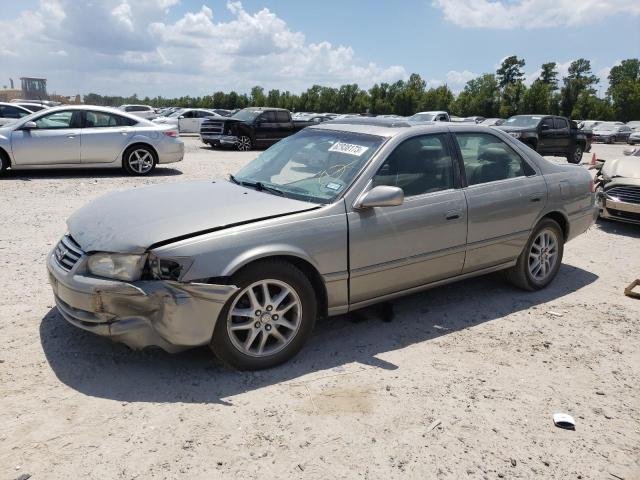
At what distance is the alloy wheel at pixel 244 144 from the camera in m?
20.5

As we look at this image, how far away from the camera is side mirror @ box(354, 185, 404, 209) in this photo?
150 inches

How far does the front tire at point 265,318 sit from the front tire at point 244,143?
57.2ft

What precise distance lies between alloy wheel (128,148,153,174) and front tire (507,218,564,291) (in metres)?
9.16

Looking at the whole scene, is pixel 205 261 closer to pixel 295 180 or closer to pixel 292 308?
pixel 292 308

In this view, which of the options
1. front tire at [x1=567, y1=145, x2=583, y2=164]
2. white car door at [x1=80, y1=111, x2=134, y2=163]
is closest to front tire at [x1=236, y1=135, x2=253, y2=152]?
white car door at [x1=80, y1=111, x2=134, y2=163]

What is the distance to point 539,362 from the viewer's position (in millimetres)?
3914

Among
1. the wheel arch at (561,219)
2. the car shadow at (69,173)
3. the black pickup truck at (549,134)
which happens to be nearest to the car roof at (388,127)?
the wheel arch at (561,219)

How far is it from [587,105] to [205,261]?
57.7m

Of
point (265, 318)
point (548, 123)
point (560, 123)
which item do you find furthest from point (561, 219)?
point (560, 123)

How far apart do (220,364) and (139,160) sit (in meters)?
9.38

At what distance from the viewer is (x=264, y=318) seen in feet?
11.7

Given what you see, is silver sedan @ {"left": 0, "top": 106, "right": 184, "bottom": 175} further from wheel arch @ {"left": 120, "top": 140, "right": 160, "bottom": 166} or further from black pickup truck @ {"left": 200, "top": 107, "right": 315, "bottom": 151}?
black pickup truck @ {"left": 200, "top": 107, "right": 315, "bottom": 151}

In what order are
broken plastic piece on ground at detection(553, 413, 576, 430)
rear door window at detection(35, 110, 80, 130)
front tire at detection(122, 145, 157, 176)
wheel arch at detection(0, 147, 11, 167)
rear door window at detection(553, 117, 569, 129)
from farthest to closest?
rear door window at detection(553, 117, 569, 129), front tire at detection(122, 145, 157, 176), rear door window at detection(35, 110, 80, 130), wheel arch at detection(0, 147, 11, 167), broken plastic piece on ground at detection(553, 413, 576, 430)

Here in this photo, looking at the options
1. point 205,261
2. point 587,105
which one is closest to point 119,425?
point 205,261
